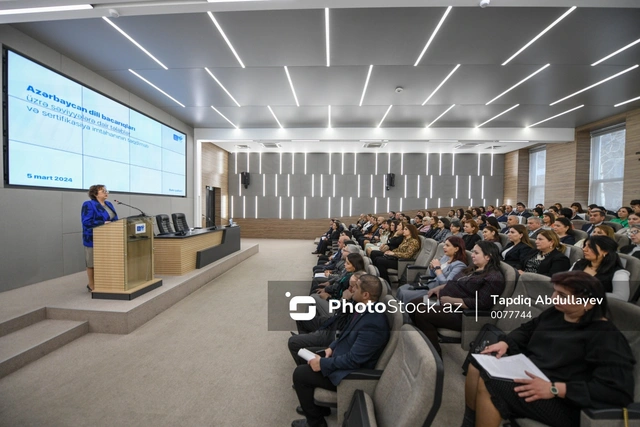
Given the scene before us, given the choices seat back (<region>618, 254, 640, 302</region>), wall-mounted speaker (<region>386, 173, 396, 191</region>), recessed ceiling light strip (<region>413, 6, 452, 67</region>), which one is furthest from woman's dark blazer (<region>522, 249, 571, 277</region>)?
wall-mounted speaker (<region>386, 173, 396, 191</region>)

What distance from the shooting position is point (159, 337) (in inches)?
135

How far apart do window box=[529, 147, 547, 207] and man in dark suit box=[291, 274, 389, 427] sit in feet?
40.3

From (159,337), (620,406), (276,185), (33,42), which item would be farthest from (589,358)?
(276,185)

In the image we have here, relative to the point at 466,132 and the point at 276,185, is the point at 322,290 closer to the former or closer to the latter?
the point at 466,132

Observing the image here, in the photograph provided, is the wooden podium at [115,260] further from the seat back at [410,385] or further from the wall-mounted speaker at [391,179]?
the wall-mounted speaker at [391,179]

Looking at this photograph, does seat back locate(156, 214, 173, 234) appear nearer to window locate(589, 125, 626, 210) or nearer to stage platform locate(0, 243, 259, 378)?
stage platform locate(0, 243, 259, 378)

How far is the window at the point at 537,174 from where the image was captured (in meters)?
11.6

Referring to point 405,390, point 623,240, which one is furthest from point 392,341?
point 623,240

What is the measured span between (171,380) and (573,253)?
168 inches

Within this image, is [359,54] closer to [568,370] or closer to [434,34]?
[434,34]

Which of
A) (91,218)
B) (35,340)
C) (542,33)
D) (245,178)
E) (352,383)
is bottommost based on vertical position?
(35,340)

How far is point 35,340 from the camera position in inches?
119

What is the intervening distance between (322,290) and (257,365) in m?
1.08

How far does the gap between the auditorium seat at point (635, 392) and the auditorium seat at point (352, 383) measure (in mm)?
692
